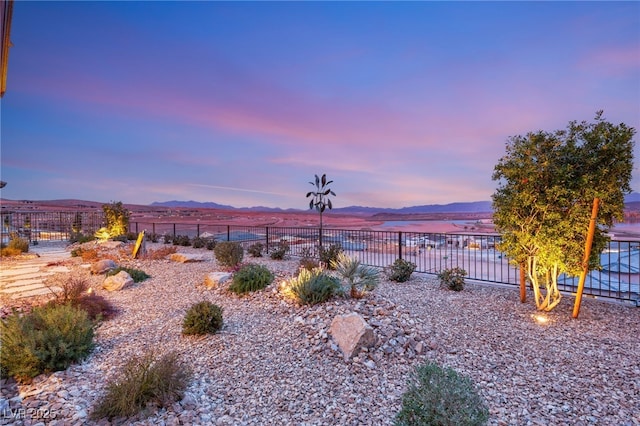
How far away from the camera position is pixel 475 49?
7.93 metres

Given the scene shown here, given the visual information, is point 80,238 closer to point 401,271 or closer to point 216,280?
point 216,280

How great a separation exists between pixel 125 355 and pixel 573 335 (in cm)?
609

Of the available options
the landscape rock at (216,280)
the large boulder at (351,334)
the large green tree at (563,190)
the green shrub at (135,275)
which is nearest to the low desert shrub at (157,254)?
the green shrub at (135,275)

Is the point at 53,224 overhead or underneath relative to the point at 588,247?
underneath

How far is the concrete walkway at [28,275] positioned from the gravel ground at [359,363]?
7.76ft

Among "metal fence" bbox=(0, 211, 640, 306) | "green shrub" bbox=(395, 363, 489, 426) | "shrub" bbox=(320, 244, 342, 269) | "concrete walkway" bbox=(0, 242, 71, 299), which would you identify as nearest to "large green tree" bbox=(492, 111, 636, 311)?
"metal fence" bbox=(0, 211, 640, 306)

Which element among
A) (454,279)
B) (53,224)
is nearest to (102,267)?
(454,279)

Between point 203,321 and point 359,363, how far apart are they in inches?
91.4

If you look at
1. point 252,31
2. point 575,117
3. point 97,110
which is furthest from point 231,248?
point 575,117

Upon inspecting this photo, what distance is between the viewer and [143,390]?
255 cm

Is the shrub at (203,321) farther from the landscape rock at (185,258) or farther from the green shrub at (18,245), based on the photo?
the green shrub at (18,245)

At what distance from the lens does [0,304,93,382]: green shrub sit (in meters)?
3.03

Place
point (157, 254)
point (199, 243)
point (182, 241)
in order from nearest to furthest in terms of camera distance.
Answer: point (157, 254) → point (199, 243) → point (182, 241)

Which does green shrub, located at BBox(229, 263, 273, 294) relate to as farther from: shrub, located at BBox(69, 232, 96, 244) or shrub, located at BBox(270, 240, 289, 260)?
shrub, located at BBox(69, 232, 96, 244)
